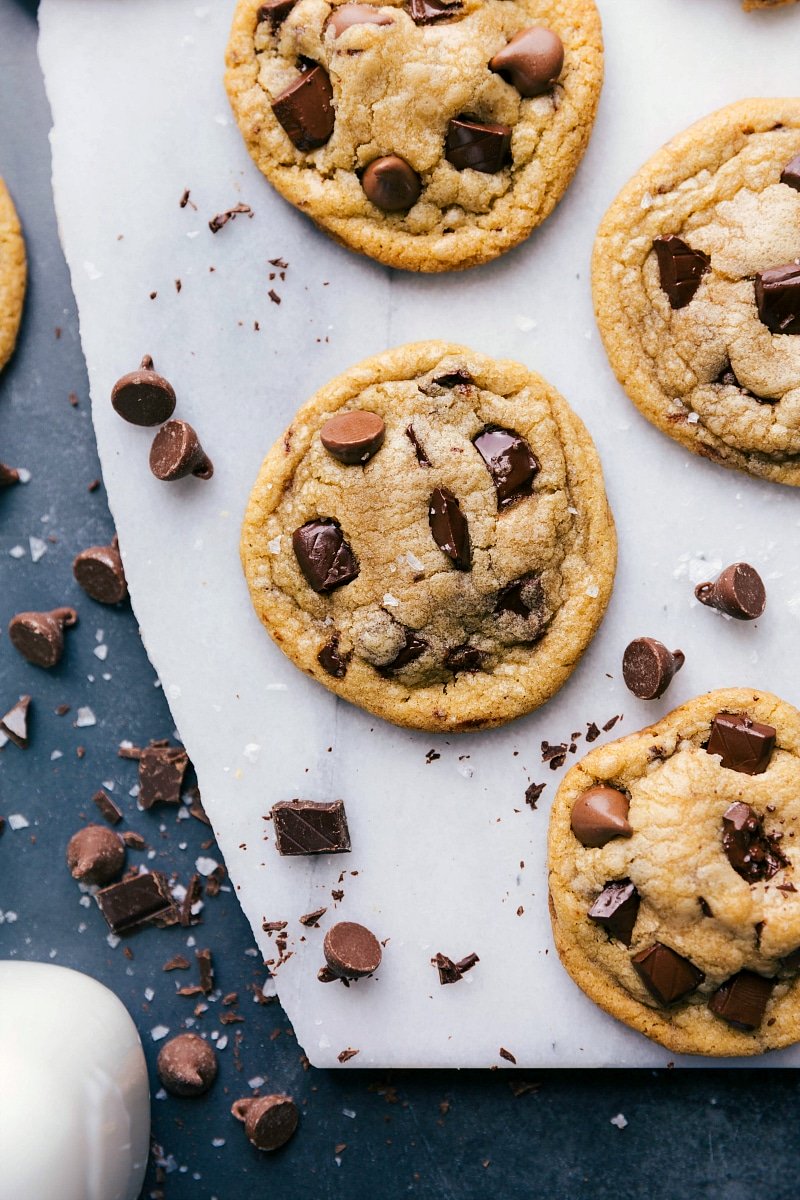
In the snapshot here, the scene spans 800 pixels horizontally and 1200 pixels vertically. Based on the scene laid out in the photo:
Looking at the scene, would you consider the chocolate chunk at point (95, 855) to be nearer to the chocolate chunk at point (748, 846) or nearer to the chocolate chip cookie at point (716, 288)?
the chocolate chunk at point (748, 846)

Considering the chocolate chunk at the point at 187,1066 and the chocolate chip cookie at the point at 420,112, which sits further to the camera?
the chocolate chunk at the point at 187,1066

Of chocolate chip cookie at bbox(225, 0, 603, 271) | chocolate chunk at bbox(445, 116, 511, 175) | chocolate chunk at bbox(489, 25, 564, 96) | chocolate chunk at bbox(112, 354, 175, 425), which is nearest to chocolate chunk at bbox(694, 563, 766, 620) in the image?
chocolate chip cookie at bbox(225, 0, 603, 271)

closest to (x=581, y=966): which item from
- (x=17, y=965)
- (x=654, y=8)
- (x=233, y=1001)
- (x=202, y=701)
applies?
(x=233, y=1001)

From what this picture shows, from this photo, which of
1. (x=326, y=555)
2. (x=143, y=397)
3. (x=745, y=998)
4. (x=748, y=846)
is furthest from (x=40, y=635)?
(x=745, y=998)

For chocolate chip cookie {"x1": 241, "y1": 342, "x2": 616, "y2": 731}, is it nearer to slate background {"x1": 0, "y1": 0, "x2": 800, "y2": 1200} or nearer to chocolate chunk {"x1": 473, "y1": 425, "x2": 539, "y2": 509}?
chocolate chunk {"x1": 473, "y1": 425, "x2": 539, "y2": 509}

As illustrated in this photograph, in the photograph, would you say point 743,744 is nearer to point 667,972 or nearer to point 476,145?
point 667,972

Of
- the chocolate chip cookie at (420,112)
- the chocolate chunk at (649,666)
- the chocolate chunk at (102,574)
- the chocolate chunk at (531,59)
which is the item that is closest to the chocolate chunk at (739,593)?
the chocolate chunk at (649,666)
